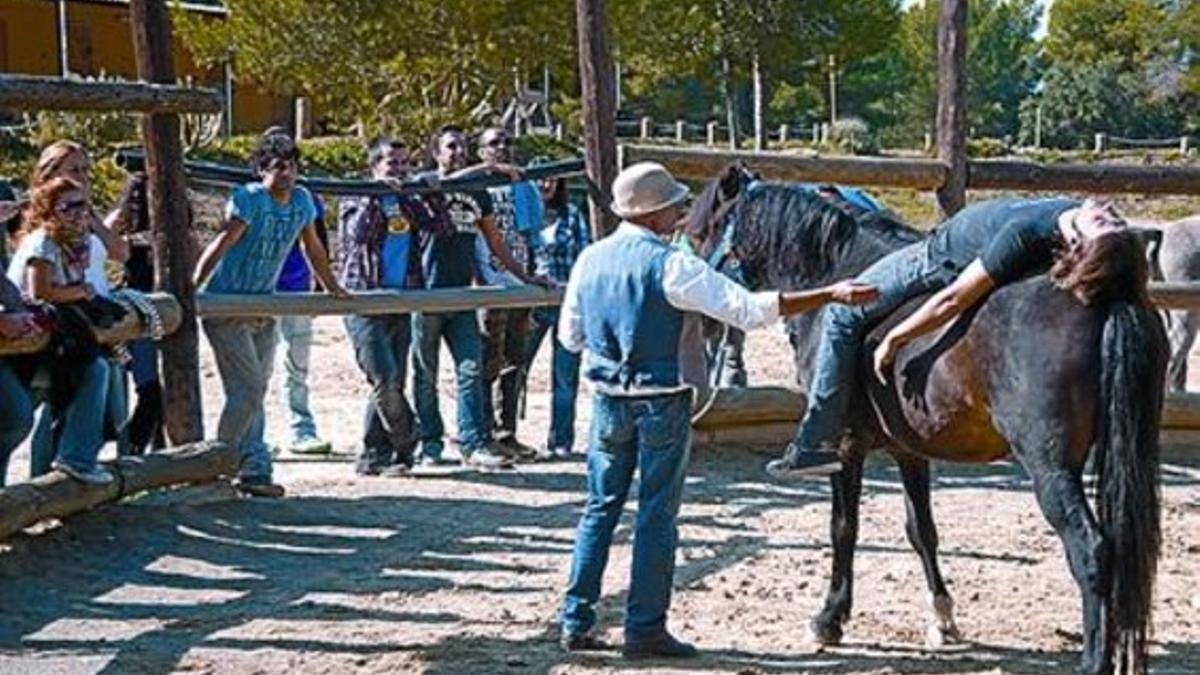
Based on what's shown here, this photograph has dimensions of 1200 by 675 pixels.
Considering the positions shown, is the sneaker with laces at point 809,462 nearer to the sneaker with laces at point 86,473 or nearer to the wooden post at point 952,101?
the sneaker with laces at point 86,473

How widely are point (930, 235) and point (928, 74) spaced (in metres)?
62.5

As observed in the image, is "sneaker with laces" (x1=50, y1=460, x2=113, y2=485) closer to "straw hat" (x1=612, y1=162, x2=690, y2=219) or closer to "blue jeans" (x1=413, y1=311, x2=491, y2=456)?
"blue jeans" (x1=413, y1=311, x2=491, y2=456)

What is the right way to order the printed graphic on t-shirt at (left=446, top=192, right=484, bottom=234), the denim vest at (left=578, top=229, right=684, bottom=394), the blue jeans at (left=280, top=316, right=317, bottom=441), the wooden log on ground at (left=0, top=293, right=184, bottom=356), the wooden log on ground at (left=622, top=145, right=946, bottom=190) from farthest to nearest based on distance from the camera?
the blue jeans at (left=280, top=316, right=317, bottom=441)
the printed graphic on t-shirt at (left=446, top=192, right=484, bottom=234)
the wooden log on ground at (left=622, top=145, right=946, bottom=190)
the wooden log on ground at (left=0, top=293, right=184, bottom=356)
the denim vest at (left=578, top=229, right=684, bottom=394)

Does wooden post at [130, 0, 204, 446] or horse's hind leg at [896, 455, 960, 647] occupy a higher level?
wooden post at [130, 0, 204, 446]

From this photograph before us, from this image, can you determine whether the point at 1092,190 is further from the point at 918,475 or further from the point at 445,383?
the point at 445,383

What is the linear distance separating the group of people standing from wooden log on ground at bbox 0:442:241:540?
248 mm

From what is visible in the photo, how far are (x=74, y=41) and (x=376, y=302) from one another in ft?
108

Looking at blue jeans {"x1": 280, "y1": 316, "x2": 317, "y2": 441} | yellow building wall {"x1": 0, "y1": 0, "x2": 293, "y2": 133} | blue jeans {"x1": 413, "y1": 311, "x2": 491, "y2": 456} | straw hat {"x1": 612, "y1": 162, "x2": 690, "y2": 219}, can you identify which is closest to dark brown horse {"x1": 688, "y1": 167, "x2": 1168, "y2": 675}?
straw hat {"x1": 612, "y1": 162, "x2": 690, "y2": 219}

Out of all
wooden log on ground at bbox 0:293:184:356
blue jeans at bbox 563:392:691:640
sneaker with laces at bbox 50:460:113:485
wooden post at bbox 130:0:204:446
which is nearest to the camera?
blue jeans at bbox 563:392:691:640

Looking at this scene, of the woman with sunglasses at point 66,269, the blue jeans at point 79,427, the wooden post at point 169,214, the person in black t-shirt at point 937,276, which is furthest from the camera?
the wooden post at point 169,214

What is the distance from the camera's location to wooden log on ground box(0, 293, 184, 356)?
21.9 feet

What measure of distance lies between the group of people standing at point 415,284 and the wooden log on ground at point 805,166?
820mm

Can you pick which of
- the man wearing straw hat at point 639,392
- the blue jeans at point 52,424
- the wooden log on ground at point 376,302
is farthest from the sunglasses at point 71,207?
the man wearing straw hat at point 639,392

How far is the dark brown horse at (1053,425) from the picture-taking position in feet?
17.6
